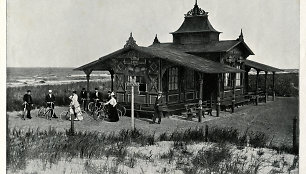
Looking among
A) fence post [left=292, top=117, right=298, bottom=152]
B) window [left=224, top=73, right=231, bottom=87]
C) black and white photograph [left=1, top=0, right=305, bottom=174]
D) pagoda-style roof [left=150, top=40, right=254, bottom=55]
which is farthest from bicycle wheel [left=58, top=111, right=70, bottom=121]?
window [left=224, top=73, right=231, bottom=87]

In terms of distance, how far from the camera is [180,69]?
48.1 ft

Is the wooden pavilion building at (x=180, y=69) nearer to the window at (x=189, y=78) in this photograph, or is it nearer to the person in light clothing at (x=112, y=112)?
the window at (x=189, y=78)

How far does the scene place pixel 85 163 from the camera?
26.1 feet

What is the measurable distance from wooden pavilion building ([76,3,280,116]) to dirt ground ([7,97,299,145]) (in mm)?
789

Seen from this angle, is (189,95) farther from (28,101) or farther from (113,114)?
(28,101)

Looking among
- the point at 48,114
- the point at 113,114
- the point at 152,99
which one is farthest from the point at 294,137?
the point at 48,114

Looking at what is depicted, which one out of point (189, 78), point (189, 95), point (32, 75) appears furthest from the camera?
point (189, 78)

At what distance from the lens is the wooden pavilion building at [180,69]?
12.9 m

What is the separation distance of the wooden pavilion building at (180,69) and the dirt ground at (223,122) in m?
0.79

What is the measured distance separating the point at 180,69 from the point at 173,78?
49 cm

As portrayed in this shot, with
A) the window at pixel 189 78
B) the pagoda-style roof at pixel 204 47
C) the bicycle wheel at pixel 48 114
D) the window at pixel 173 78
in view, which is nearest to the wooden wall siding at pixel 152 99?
the window at pixel 173 78

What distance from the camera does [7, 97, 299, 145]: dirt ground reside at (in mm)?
8964

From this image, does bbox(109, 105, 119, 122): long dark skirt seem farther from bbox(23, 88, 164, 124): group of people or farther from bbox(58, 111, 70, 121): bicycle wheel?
bbox(58, 111, 70, 121): bicycle wheel
